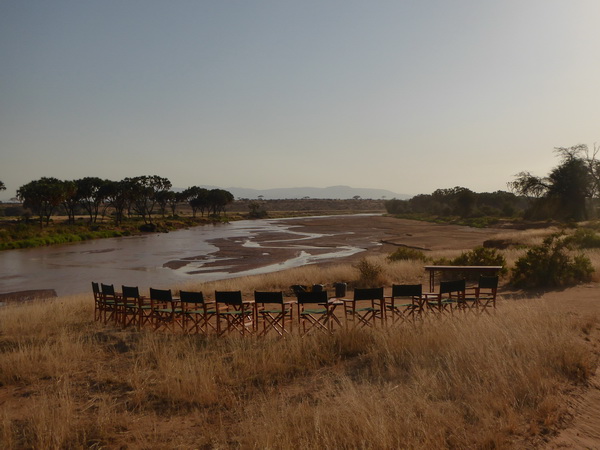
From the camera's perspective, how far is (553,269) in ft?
49.4

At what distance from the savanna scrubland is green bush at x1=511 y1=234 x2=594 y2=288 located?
6.95m

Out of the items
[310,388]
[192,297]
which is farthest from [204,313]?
[310,388]

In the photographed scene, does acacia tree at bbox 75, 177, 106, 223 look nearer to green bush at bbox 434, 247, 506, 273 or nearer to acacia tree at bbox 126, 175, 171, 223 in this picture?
acacia tree at bbox 126, 175, 171, 223

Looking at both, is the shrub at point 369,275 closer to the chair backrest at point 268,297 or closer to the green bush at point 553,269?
the green bush at point 553,269

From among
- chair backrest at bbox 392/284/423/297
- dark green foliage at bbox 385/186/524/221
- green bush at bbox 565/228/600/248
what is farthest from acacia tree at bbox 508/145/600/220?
chair backrest at bbox 392/284/423/297

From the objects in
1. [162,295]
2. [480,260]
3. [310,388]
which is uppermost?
[162,295]

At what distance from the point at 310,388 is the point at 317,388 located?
100 millimetres

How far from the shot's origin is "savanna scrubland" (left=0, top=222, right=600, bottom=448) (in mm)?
4566

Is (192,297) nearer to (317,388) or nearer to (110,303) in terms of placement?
(110,303)

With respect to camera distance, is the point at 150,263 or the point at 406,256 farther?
the point at 150,263

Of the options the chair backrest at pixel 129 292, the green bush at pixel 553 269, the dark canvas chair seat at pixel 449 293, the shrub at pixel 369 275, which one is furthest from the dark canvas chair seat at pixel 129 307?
the green bush at pixel 553 269

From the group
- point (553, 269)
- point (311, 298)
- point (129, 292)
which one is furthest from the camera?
point (553, 269)

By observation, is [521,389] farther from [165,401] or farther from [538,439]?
[165,401]

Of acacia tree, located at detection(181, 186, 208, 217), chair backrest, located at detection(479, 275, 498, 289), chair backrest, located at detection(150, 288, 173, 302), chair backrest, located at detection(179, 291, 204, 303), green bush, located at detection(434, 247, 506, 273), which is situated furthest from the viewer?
acacia tree, located at detection(181, 186, 208, 217)
